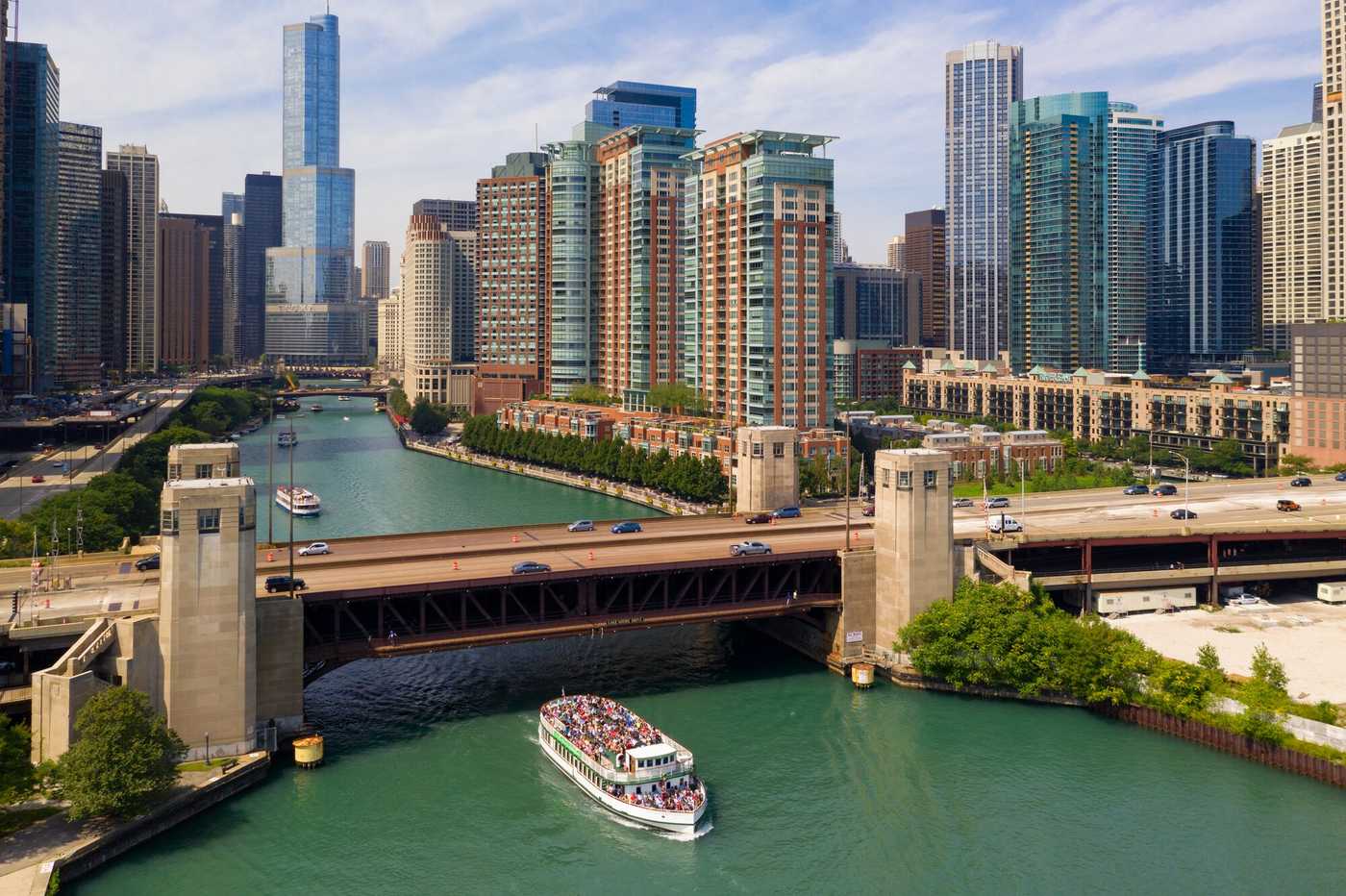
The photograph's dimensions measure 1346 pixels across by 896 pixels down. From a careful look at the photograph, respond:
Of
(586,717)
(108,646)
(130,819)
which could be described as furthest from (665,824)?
(108,646)

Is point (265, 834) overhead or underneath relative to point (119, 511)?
underneath

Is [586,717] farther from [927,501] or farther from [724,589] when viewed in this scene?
[927,501]

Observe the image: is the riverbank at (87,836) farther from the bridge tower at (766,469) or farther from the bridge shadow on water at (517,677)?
the bridge tower at (766,469)

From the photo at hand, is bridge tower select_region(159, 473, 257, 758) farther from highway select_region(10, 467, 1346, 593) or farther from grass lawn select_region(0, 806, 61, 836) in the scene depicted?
highway select_region(10, 467, 1346, 593)

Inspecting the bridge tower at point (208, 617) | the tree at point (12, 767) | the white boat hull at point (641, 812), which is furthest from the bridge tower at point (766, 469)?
the tree at point (12, 767)

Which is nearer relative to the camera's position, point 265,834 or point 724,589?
point 265,834

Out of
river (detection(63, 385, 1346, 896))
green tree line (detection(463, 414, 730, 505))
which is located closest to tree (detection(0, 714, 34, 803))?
river (detection(63, 385, 1346, 896))
